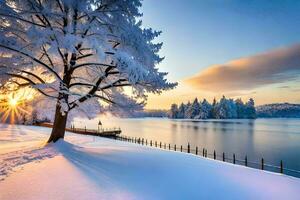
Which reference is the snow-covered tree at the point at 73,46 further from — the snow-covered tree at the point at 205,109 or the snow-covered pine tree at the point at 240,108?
the snow-covered pine tree at the point at 240,108

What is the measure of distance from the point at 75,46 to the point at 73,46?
170cm

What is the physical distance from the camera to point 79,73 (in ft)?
53.3

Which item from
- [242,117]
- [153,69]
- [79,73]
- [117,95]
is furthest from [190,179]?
[242,117]

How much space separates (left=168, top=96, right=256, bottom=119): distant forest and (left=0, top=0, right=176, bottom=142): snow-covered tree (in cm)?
13734

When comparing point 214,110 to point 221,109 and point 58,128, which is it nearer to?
point 221,109

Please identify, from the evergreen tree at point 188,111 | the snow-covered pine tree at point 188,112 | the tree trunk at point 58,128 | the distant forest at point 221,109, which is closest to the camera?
the tree trunk at point 58,128

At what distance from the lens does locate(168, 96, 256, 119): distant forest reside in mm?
148125

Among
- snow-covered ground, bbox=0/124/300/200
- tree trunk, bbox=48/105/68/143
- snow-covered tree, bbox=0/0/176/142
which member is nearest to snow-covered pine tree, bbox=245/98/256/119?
snow-covered tree, bbox=0/0/176/142

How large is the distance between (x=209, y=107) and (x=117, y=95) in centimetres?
14040

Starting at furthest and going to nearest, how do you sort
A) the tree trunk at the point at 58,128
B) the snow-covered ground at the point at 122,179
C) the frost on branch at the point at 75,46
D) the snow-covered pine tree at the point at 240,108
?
the snow-covered pine tree at the point at 240,108, the tree trunk at the point at 58,128, the frost on branch at the point at 75,46, the snow-covered ground at the point at 122,179

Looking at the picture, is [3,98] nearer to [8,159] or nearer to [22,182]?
[8,159]

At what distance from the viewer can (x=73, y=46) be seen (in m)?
9.98

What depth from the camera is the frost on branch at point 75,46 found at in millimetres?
10742

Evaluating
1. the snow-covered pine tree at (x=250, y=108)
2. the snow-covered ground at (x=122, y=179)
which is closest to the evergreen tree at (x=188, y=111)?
the snow-covered pine tree at (x=250, y=108)
